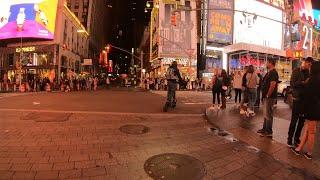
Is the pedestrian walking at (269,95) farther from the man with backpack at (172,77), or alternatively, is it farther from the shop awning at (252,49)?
the shop awning at (252,49)

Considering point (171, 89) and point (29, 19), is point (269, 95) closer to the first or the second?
point (171, 89)

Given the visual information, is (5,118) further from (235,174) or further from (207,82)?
(207,82)

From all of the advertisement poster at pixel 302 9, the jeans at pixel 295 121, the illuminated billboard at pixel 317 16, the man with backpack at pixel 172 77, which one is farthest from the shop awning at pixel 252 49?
the illuminated billboard at pixel 317 16

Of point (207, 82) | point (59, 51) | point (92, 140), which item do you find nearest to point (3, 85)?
point (59, 51)

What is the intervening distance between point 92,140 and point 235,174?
3480mm

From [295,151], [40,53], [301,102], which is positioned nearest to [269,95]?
[301,102]

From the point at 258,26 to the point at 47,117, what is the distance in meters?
55.9

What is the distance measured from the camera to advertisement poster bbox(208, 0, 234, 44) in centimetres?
5300

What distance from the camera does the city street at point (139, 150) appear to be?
5.72 meters

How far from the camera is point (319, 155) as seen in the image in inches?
274

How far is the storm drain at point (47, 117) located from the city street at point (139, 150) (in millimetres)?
31

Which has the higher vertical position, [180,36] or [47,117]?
[180,36]

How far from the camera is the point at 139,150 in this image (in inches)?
277

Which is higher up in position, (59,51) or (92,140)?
(59,51)
